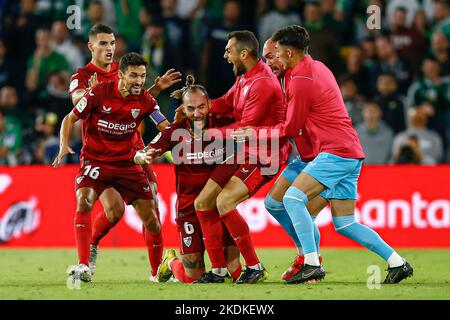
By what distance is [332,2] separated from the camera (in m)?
15.3

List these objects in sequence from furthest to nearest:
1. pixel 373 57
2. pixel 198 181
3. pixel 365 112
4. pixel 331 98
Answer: pixel 373 57
pixel 365 112
pixel 198 181
pixel 331 98

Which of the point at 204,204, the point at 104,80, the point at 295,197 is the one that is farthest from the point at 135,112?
the point at 295,197

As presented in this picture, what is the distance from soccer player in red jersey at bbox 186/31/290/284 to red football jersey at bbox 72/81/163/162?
94cm

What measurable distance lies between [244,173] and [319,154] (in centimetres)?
68

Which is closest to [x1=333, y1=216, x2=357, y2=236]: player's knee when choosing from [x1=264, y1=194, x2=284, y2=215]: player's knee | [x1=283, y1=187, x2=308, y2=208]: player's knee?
[x1=283, y1=187, x2=308, y2=208]: player's knee

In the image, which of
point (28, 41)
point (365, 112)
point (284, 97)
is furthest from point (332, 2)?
point (284, 97)

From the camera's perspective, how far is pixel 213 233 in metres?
8.35

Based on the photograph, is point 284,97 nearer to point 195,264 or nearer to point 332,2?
point 195,264

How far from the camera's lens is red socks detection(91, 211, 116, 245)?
30.1 ft

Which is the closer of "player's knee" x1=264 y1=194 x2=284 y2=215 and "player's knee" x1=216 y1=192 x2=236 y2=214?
"player's knee" x1=216 y1=192 x2=236 y2=214

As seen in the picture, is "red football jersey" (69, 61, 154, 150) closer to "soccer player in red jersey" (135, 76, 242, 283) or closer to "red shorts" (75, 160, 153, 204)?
"red shorts" (75, 160, 153, 204)

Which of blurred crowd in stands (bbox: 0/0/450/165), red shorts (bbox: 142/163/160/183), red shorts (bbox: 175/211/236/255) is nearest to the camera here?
red shorts (bbox: 175/211/236/255)

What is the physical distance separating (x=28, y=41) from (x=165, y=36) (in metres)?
2.28

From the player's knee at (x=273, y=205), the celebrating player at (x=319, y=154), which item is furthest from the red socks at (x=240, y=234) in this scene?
the player's knee at (x=273, y=205)
